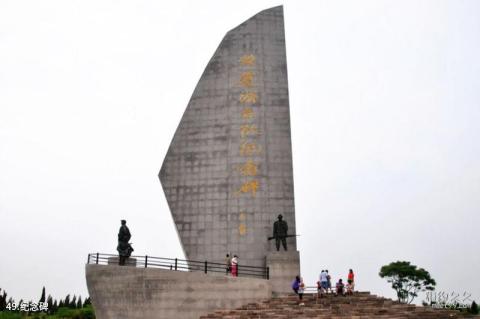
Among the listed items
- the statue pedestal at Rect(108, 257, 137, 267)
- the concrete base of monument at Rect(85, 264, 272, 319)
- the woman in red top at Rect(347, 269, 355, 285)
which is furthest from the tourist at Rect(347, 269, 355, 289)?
the statue pedestal at Rect(108, 257, 137, 267)

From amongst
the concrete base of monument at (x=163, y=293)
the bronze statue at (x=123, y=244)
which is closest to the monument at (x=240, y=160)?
the concrete base of monument at (x=163, y=293)

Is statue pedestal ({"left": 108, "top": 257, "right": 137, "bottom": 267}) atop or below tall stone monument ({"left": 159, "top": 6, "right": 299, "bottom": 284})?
below

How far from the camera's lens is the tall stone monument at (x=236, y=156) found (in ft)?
64.2

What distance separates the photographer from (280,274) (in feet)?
54.0

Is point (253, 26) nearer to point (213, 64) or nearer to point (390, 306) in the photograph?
point (213, 64)

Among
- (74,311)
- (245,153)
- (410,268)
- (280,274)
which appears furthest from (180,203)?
(410,268)

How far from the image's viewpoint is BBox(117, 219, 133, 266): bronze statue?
615 inches

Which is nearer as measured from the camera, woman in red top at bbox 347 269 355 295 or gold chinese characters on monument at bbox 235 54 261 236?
woman in red top at bbox 347 269 355 295

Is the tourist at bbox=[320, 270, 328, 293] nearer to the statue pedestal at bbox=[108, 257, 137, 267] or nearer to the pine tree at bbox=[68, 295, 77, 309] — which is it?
the statue pedestal at bbox=[108, 257, 137, 267]

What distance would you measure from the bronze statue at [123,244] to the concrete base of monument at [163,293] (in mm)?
493

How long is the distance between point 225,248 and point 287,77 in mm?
8146

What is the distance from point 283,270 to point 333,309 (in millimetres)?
3245

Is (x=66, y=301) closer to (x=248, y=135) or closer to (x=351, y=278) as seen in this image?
(x=248, y=135)

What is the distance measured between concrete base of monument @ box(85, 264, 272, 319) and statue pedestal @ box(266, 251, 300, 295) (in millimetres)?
1268
